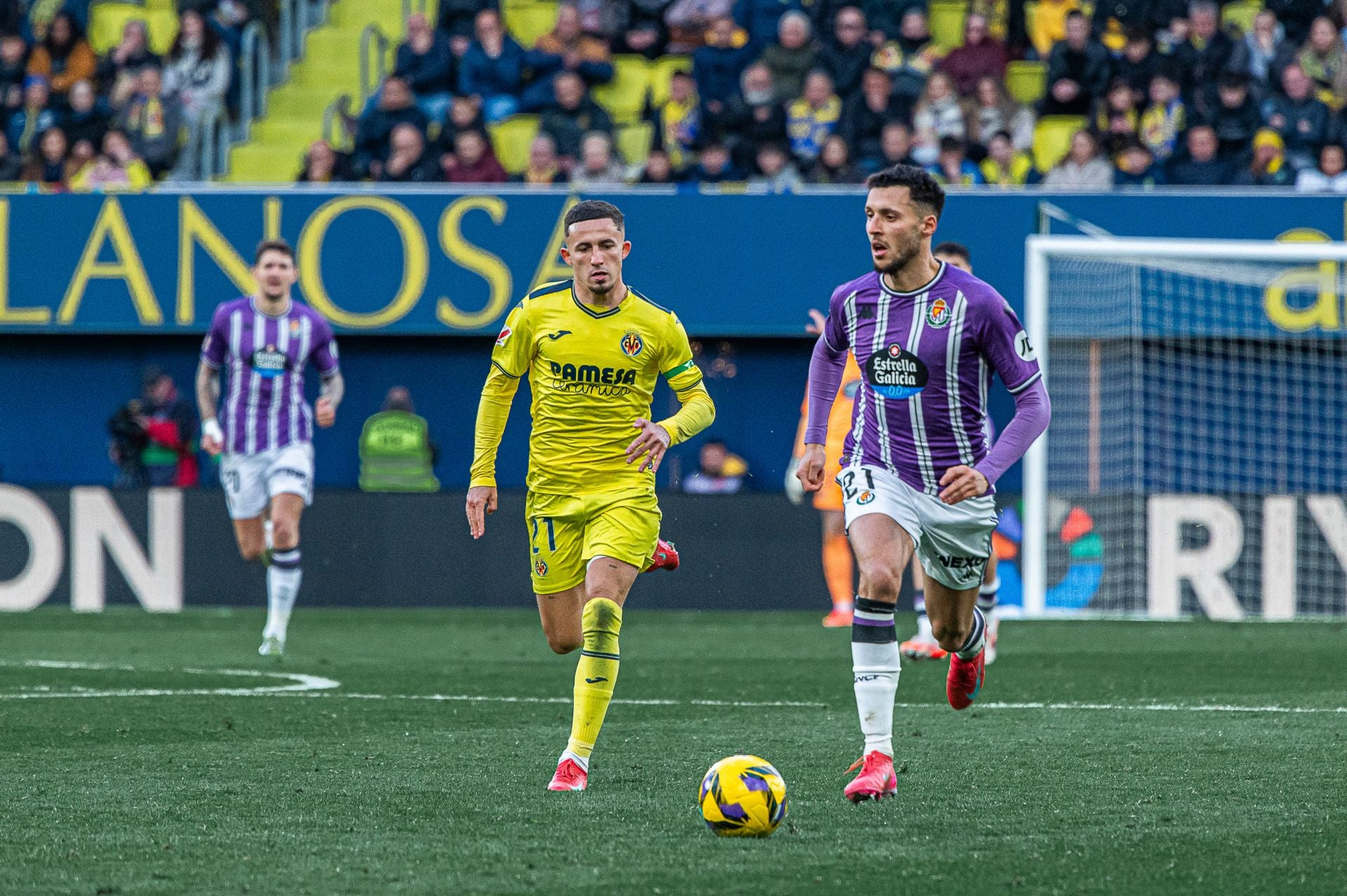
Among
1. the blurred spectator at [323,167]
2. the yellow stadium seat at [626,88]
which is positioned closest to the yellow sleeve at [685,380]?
the blurred spectator at [323,167]

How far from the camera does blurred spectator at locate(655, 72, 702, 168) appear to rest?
17.9 metres

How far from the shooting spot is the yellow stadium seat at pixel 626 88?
18.9 m

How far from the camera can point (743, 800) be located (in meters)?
5.28

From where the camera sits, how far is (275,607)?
A: 11.6 meters

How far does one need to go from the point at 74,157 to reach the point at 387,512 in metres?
5.59

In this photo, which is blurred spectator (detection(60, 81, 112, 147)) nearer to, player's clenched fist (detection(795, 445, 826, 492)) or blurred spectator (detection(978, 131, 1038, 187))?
blurred spectator (detection(978, 131, 1038, 187))

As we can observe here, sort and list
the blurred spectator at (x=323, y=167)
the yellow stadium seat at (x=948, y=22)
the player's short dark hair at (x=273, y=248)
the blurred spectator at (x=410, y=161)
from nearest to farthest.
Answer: the player's short dark hair at (x=273, y=248) < the blurred spectator at (x=410, y=161) < the blurred spectator at (x=323, y=167) < the yellow stadium seat at (x=948, y=22)

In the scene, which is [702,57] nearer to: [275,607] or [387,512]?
[387,512]

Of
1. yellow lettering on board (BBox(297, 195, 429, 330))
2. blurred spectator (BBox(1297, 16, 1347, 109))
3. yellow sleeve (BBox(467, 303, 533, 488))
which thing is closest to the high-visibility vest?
yellow lettering on board (BBox(297, 195, 429, 330))

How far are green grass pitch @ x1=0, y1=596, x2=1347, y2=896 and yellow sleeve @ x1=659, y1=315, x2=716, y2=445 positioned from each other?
3.87 ft

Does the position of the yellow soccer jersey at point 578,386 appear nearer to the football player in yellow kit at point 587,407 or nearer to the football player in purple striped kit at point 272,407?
the football player in yellow kit at point 587,407

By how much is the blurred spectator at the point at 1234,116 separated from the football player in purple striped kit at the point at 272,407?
28.8 feet

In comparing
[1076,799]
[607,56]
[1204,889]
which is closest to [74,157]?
[607,56]

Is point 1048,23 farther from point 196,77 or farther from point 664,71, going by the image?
point 196,77
